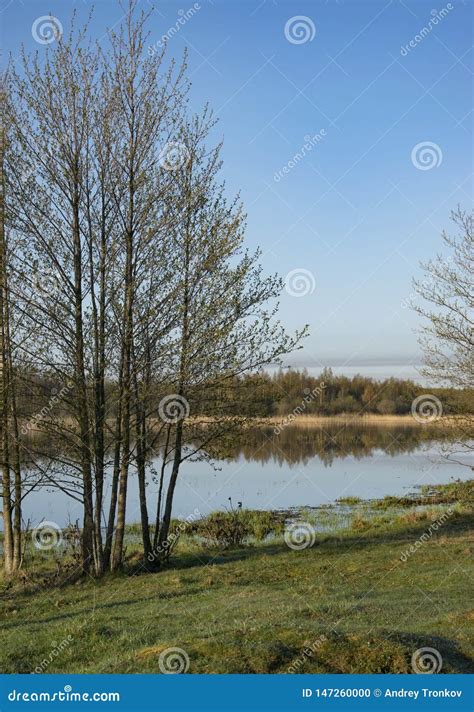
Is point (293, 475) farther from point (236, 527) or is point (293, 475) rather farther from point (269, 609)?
point (269, 609)

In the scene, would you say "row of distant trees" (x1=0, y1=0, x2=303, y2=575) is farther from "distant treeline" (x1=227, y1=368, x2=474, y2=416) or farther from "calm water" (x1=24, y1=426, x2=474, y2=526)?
"distant treeline" (x1=227, y1=368, x2=474, y2=416)

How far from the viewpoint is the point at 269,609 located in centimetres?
978

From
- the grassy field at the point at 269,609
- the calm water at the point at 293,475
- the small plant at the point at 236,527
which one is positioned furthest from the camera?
the calm water at the point at 293,475

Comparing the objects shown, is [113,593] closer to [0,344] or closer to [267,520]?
[0,344]

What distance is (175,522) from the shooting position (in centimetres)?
2162

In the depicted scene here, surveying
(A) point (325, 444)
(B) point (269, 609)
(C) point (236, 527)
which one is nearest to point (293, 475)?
(A) point (325, 444)

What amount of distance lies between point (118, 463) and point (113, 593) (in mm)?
2657

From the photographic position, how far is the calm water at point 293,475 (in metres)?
23.6

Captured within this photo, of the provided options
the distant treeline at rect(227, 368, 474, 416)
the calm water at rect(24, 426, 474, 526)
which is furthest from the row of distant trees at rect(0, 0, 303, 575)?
the distant treeline at rect(227, 368, 474, 416)

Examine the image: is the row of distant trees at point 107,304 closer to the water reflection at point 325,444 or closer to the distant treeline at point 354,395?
the water reflection at point 325,444

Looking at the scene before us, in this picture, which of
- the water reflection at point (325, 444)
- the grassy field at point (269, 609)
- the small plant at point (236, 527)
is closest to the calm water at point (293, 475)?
the water reflection at point (325, 444)

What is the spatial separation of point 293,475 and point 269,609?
78.3 feet

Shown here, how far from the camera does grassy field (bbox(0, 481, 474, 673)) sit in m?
7.14

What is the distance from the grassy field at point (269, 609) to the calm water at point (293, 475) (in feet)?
8.00
